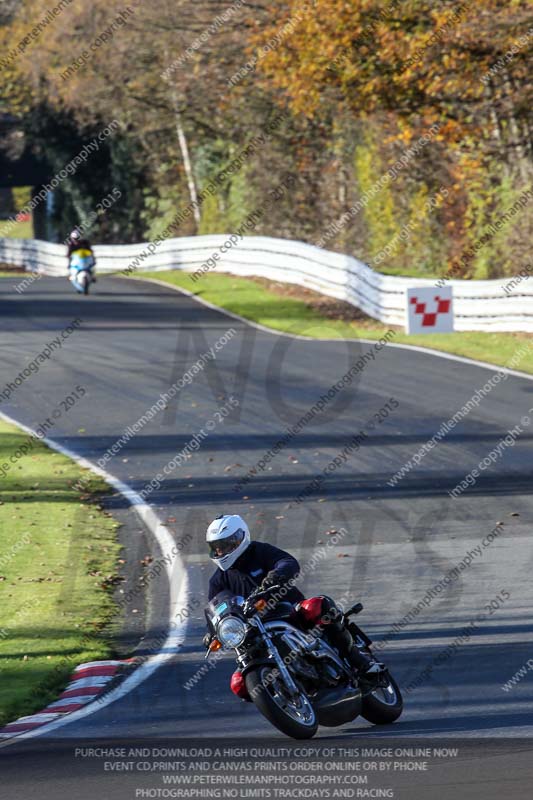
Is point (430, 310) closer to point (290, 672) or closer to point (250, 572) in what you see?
point (250, 572)

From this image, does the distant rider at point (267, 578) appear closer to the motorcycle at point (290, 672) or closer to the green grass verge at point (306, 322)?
the motorcycle at point (290, 672)

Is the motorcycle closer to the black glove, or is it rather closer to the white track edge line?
the black glove

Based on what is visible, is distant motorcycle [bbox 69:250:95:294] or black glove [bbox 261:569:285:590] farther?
distant motorcycle [bbox 69:250:95:294]

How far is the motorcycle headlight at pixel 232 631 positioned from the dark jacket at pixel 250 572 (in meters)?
0.53

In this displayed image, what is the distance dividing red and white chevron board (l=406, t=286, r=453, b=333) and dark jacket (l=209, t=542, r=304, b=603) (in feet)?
54.4

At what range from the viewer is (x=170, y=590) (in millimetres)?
13414

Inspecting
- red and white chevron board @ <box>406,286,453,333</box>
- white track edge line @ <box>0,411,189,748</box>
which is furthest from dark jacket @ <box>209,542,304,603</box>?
red and white chevron board @ <box>406,286,453,333</box>

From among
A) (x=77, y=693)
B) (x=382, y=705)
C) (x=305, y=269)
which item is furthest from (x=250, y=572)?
(x=305, y=269)

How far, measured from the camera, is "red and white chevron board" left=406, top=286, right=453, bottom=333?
2502 cm

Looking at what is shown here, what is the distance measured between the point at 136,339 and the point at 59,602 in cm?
1530

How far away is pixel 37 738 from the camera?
856 centimetres

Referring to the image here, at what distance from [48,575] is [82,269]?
2203cm

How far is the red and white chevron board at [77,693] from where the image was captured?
30.1 feet

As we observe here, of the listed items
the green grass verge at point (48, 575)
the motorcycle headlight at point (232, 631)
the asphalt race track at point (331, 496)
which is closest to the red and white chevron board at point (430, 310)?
the asphalt race track at point (331, 496)
